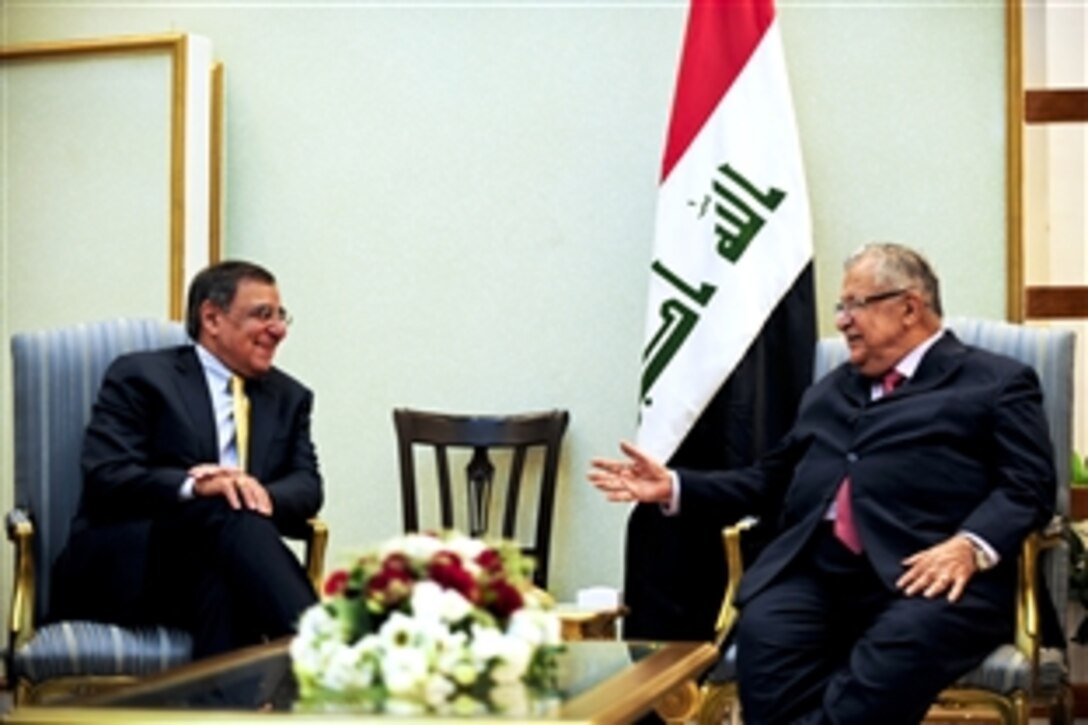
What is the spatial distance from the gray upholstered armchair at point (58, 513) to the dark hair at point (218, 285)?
11cm

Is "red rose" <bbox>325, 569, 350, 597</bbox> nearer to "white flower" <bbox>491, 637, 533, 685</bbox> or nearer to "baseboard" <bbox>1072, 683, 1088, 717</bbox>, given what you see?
"white flower" <bbox>491, 637, 533, 685</bbox>

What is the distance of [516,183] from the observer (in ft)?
18.1

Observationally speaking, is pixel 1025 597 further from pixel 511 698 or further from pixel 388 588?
pixel 388 588

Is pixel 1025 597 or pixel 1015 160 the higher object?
pixel 1015 160

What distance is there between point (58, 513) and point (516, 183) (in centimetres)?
187

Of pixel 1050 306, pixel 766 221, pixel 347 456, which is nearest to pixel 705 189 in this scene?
pixel 766 221

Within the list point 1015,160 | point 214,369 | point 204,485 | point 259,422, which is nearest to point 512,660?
point 204,485

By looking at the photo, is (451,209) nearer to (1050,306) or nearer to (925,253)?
(925,253)

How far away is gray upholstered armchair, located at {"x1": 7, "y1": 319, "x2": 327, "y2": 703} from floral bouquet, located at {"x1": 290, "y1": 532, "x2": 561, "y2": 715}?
53.6 inches

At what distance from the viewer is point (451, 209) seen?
A: 556 centimetres

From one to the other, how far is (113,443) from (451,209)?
172cm

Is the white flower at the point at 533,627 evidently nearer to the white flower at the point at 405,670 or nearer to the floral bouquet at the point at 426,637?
the floral bouquet at the point at 426,637

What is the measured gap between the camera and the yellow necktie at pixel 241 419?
4.29m

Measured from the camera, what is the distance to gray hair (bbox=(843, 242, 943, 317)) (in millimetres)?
4078
